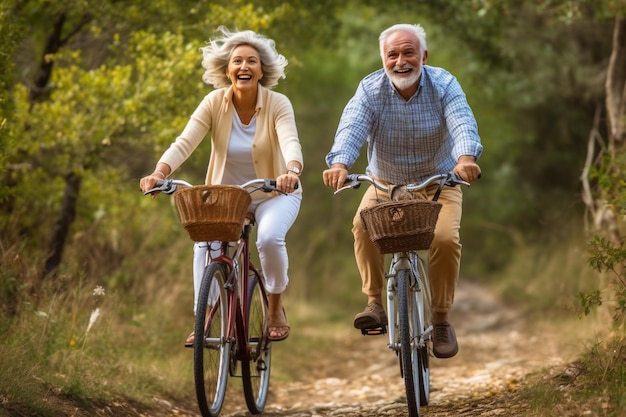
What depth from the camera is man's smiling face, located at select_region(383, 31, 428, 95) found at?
626 centimetres

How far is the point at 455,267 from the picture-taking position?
6.30 m

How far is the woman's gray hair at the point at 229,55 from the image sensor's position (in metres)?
6.62

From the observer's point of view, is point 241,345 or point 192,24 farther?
point 192,24

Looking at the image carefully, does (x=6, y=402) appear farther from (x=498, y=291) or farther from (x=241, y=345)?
(x=498, y=291)

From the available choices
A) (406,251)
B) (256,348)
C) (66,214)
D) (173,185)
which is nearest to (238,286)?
(256,348)

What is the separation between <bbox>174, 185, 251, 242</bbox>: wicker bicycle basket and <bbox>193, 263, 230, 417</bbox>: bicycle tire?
255 mm

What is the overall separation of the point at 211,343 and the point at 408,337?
3.93 feet

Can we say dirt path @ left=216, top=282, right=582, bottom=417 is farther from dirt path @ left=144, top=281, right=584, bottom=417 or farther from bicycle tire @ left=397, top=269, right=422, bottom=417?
bicycle tire @ left=397, top=269, right=422, bottom=417

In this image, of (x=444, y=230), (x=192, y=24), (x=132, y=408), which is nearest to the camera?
(x=444, y=230)

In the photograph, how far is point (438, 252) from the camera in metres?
6.23

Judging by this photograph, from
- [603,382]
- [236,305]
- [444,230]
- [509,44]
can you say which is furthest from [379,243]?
[509,44]

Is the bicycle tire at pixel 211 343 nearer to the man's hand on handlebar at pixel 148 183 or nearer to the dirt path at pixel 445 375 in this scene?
the man's hand on handlebar at pixel 148 183

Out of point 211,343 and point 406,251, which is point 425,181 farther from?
point 211,343

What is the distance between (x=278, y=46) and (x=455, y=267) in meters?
5.30
